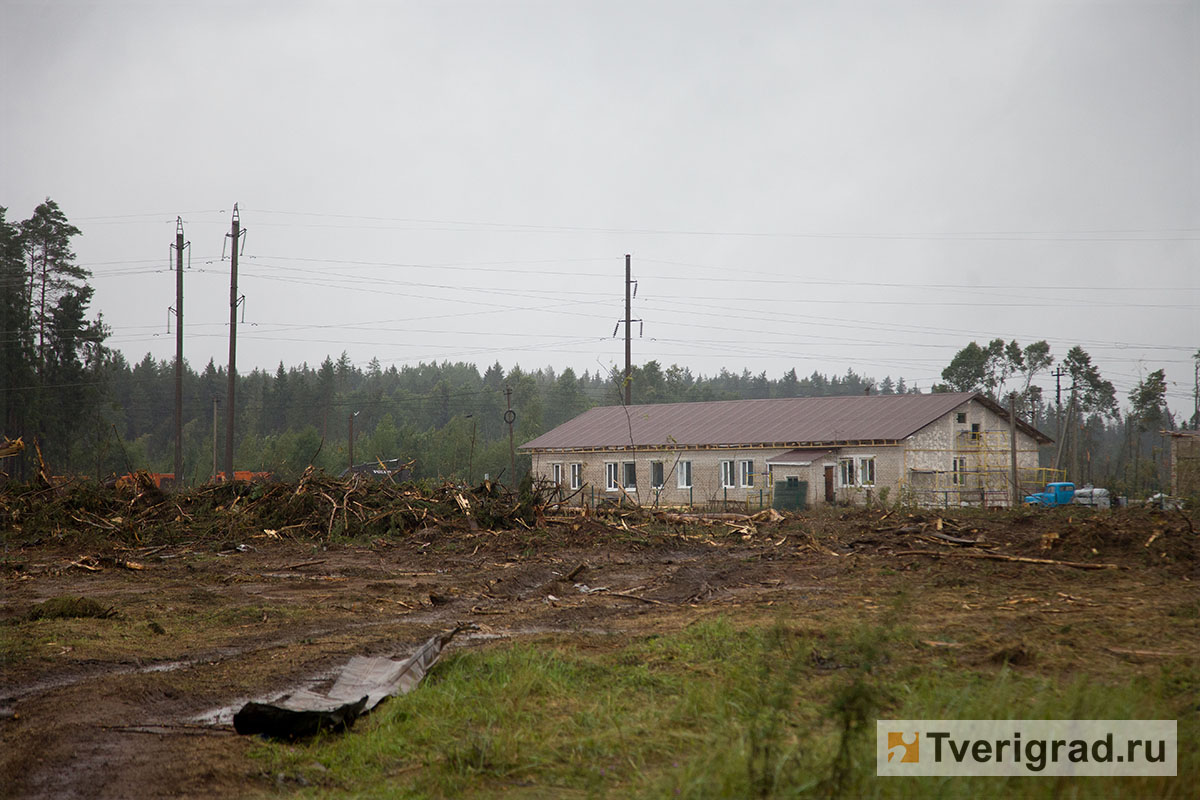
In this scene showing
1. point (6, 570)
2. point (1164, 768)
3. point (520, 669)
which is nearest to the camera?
point (1164, 768)

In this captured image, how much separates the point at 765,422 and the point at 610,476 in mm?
8426

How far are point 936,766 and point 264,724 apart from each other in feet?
12.7

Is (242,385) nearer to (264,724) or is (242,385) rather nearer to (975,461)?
(975,461)

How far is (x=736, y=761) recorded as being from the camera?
3.98 m

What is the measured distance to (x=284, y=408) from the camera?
9900 cm

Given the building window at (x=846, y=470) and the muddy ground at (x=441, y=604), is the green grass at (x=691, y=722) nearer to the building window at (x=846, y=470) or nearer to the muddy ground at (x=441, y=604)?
the muddy ground at (x=441, y=604)

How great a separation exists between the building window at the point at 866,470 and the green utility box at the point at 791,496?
4.30 meters

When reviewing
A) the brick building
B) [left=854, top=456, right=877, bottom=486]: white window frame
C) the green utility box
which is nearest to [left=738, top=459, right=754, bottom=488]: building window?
the brick building

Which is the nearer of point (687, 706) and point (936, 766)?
point (936, 766)

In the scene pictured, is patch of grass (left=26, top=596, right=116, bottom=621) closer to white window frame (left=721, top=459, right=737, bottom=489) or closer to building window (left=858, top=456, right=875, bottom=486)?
building window (left=858, top=456, right=875, bottom=486)

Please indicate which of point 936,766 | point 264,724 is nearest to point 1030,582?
point 936,766

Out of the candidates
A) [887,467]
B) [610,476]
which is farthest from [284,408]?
[887,467]

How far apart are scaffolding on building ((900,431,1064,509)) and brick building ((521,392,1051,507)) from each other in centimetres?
6

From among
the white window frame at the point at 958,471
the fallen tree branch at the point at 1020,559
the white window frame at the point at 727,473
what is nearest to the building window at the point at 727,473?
the white window frame at the point at 727,473
